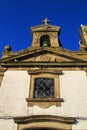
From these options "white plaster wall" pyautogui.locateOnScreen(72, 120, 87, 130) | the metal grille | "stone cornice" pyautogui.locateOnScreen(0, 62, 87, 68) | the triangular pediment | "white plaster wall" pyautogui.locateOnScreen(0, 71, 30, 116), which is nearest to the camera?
"white plaster wall" pyautogui.locateOnScreen(72, 120, 87, 130)

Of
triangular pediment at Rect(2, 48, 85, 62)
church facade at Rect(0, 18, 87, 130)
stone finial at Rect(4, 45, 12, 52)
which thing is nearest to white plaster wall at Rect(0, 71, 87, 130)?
church facade at Rect(0, 18, 87, 130)

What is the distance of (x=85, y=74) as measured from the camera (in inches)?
561

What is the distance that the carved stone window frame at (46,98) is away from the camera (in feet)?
41.8

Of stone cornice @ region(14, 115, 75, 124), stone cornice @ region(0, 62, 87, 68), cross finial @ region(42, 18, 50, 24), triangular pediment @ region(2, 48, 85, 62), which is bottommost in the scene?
stone cornice @ region(14, 115, 75, 124)

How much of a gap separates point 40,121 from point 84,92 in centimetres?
291

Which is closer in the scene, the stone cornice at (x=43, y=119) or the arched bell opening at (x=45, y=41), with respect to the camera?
the stone cornice at (x=43, y=119)

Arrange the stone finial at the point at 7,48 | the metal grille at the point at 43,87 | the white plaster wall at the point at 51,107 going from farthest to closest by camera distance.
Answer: the stone finial at the point at 7,48, the metal grille at the point at 43,87, the white plaster wall at the point at 51,107

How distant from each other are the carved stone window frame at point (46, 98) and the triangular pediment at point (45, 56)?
1.18 meters

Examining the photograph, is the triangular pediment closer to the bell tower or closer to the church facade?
the church facade

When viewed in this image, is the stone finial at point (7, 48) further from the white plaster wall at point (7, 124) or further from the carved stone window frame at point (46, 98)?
the white plaster wall at point (7, 124)

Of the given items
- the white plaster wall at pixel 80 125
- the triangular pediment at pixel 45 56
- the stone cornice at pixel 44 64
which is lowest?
the white plaster wall at pixel 80 125

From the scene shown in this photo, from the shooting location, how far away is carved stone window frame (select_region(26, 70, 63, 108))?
502 inches

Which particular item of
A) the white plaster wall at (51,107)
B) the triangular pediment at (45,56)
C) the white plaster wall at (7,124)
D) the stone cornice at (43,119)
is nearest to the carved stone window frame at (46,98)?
the white plaster wall at (51,107)

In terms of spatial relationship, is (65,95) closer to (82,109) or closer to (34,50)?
(82,109)
